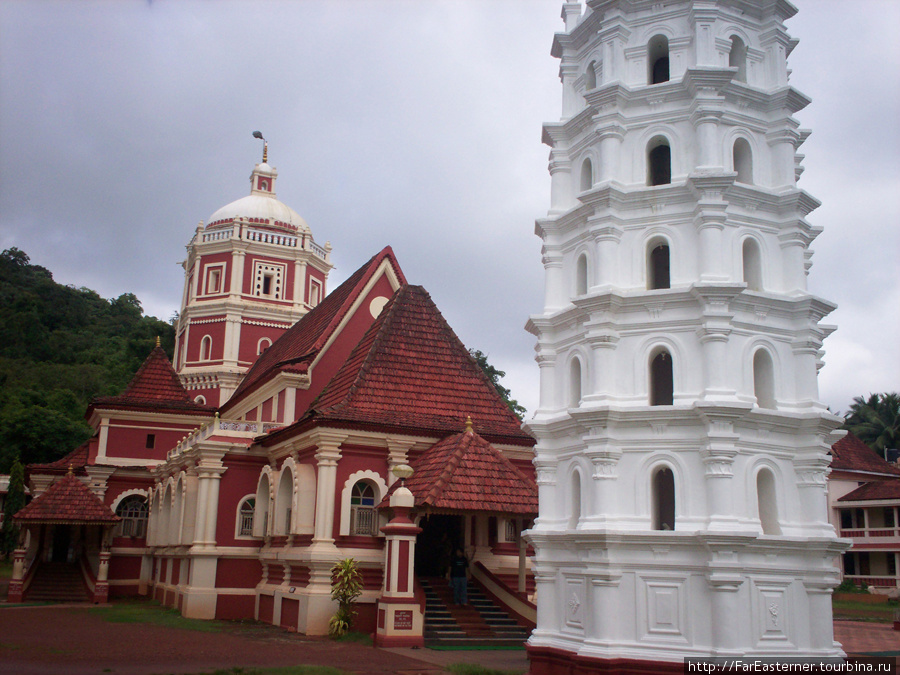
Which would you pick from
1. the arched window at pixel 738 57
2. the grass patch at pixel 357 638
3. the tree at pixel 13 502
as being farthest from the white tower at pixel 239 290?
the arched window at pixel 738 57

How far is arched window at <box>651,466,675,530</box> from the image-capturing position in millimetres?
13516

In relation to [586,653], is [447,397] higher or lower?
higher

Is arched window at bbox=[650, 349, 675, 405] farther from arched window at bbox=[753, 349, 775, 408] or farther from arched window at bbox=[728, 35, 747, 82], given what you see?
arched window at bbox=[728, 35, 747, 82]

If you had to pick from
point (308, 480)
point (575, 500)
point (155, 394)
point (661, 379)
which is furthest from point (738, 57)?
point (155, 394)

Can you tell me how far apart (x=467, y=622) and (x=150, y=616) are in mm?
9439

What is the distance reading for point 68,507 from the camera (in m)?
28.6

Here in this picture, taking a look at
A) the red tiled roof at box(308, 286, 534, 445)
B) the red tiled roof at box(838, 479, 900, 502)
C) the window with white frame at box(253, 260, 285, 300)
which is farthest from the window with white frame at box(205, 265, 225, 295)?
the red tiled roof at box(838, 479, 900, 502)

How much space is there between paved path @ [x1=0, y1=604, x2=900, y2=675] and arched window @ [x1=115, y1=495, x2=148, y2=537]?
406 inches

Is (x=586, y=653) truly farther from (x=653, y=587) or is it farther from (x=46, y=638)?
(x=46, y=638)

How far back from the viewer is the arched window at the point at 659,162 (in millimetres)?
14977

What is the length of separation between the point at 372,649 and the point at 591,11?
42.9ft

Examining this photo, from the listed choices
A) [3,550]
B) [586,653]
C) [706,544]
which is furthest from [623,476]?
[3,550]

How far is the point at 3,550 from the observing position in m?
50.3

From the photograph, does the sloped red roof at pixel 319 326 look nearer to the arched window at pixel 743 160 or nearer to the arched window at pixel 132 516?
the arched window at pixel 132 516
